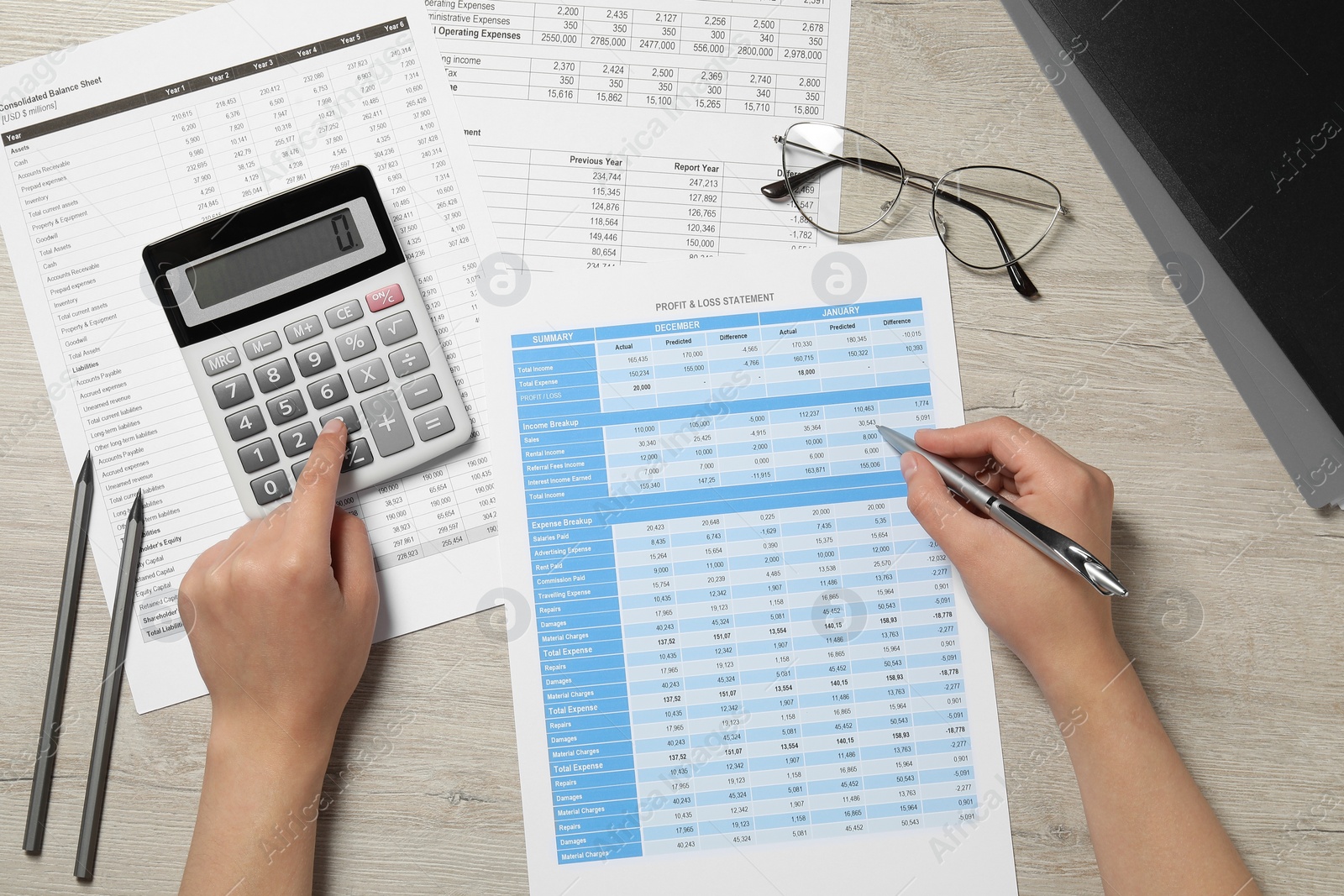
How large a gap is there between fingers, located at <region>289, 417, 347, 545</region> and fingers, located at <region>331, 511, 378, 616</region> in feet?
0.07

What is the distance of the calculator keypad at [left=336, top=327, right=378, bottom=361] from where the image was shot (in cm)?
61

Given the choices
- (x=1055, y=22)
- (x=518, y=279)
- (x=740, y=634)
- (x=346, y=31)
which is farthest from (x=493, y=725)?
(x=1055, y=22)

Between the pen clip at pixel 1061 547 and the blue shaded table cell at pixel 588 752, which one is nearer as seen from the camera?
the pen clip at pixel 1061 547

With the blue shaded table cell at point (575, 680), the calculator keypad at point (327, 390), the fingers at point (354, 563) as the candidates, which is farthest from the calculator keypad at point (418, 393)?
the blue shaded table cell at point (575, 680)

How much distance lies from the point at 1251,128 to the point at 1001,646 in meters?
0.41

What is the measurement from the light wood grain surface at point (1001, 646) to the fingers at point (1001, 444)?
4 centimetres

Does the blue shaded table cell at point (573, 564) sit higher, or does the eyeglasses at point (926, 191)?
the eyeglasses at point (926, 191)

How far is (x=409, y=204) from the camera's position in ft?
2.12

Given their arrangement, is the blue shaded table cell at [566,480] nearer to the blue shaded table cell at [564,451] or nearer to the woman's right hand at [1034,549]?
the blue shaded table cell at [564,451]

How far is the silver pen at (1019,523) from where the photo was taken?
52 cm

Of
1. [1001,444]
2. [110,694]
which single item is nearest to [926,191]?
[1001,444]

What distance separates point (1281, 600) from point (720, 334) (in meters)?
0.49

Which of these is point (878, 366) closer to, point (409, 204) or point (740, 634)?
point (740, 634)

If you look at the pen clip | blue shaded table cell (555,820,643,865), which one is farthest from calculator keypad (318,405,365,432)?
the pen clip
